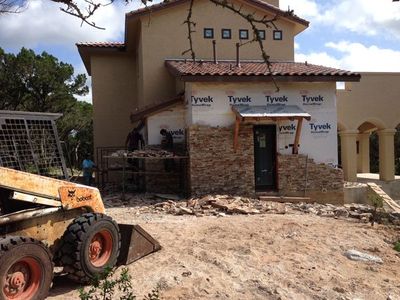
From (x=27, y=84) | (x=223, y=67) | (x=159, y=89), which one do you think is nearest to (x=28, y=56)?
(x=27, y=84)

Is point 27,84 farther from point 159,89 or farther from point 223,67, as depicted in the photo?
point 223,67

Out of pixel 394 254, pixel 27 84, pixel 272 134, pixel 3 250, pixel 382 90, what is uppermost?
pixel 27 84

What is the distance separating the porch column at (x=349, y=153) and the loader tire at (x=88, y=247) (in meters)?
17.1

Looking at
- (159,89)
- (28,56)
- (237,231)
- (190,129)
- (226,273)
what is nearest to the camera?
(226,273)

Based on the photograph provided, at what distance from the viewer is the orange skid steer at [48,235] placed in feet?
18.5

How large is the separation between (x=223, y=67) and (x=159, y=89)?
128 inches

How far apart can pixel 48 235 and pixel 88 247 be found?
0.56 metres

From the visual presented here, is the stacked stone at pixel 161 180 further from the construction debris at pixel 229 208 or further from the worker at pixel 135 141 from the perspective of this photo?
the worker at pixel 135 141

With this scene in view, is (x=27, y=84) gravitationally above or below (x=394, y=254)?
above

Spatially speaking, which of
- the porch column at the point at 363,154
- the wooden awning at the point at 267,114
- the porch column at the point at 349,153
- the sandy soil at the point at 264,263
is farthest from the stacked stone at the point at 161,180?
the porch column at the point at 363,154

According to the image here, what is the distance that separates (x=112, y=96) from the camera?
2328 cm

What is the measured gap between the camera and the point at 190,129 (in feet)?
53.1

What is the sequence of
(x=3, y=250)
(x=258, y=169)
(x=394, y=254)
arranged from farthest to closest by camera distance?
(x=258, y=169) < (x=394, y=254) < (x=3, y=250)

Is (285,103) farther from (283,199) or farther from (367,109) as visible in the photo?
(367,109)
